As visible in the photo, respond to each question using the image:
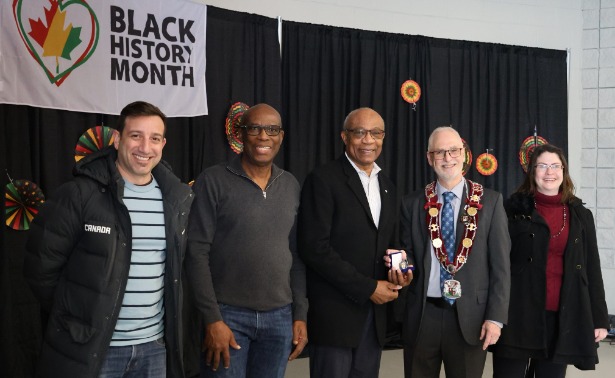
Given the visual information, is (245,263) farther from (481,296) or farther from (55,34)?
(55,34)

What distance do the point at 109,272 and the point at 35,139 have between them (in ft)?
7.50

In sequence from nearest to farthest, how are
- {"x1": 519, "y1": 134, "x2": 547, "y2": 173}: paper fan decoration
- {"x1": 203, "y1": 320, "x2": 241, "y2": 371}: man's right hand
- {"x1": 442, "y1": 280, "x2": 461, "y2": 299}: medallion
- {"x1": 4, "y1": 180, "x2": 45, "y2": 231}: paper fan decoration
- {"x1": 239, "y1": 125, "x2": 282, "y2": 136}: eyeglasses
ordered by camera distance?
{"x1": 203, "y1": 320, "x2": 241, "y2": 371}: man's right hand → {"x1": 239, "y1": 125, "x2": 282, "y2": 136}: eyeglasses → {"x1": 442, "y1": 280, "x2": 461, "y2": 299}: medallion → {"x1": 4, "y1": 180, "x2": 45, "y2": 231}: paper fan decoration → {"x1": 519, "y1": 134, "x2": 547, "y2": 173}: paper fan decoration

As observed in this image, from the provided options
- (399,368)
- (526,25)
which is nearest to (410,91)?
(526,25)

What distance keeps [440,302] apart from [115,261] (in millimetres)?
1363

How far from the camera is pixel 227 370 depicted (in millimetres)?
2311

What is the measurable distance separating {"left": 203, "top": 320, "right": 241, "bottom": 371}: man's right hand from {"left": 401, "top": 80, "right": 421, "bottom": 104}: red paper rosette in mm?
3652

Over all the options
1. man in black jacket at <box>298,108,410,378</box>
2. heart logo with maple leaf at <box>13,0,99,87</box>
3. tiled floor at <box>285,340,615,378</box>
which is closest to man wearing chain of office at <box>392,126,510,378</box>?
man in black jacket at <box>298,108,410,378</box>

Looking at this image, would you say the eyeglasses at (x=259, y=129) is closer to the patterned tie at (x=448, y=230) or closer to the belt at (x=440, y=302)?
the patterned tie at (x=448, y=230)

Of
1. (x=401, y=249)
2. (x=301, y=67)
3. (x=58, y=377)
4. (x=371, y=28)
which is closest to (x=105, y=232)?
(x=58, y=377)

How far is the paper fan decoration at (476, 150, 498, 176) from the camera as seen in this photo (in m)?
5.77

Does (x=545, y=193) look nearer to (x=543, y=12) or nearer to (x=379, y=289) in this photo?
(x=379, y=289)

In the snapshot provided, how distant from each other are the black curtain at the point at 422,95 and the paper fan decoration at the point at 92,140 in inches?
59.3

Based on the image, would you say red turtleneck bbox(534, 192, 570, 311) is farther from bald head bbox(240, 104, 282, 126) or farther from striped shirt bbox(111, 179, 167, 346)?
striped shirt bbox(111, 179, 167, 346)

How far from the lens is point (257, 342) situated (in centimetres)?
239
